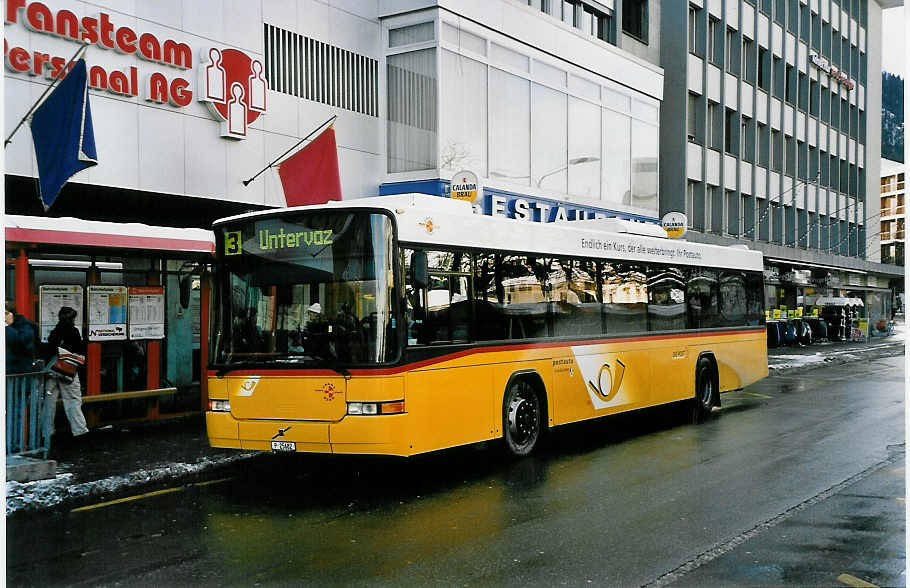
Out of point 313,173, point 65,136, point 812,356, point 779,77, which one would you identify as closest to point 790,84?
point 779,77

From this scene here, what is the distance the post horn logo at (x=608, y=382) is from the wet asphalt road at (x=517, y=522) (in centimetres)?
78

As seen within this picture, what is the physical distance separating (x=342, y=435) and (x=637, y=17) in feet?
98.8

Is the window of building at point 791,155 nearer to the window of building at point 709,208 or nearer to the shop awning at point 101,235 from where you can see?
the window of building at point 709,208

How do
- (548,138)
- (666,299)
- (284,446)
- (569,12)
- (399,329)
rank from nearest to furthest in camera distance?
(399,329) → (284,446) → (666,299) → (548,138) → (569,12)

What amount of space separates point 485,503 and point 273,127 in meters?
11.8

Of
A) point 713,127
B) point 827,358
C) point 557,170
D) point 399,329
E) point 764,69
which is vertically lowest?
point 827,358

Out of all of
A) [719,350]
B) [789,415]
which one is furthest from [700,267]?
[789,415]

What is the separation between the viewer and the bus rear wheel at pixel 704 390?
15.7 metres

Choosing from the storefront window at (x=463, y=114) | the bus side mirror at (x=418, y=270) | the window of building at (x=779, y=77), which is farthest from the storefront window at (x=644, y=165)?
the bus side mirror at (x=418, y=270)

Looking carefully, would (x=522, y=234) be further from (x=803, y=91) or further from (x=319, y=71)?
(x=803, y=91)

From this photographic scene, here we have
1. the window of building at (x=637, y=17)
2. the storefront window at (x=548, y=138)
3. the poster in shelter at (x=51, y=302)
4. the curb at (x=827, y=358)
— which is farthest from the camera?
the window of building at (x=637, y=17)

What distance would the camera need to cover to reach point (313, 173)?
710 inches

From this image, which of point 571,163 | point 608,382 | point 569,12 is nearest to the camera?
point 608,382

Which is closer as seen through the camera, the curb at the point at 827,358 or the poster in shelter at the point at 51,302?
the poster in shelter at the point at 51,302
